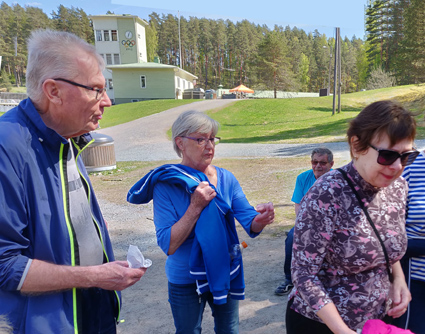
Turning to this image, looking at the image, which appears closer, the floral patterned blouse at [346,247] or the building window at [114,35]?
the floral patterned blouse at [346,247]

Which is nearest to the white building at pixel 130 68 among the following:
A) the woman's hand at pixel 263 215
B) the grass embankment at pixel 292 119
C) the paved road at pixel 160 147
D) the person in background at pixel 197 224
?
the grass embankment at pixel 292 119

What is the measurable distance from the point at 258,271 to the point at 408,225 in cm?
261

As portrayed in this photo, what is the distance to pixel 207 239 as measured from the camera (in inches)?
77.9

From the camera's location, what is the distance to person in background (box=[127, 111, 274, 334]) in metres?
1.98

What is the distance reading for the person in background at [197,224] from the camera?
1.98 m

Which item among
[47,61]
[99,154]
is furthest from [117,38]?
[47,61]

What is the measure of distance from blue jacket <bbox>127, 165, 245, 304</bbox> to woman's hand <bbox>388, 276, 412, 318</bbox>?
875 millimetres

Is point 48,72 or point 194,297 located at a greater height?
point 48,72

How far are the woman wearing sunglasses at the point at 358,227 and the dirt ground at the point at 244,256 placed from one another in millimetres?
1749

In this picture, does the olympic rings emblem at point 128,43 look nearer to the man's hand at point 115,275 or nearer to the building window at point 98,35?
the building window at point 98,35

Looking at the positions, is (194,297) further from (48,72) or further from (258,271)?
(258,271)

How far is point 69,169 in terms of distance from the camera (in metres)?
1.53

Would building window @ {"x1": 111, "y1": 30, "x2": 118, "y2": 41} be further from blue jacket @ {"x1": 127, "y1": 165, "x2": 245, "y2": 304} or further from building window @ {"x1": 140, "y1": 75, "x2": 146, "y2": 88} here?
blue jacket @ {"x1": 127, "y1": 165, "x2": 245, "y2": 304}

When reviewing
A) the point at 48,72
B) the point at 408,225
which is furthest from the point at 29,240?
the point at 408,225
